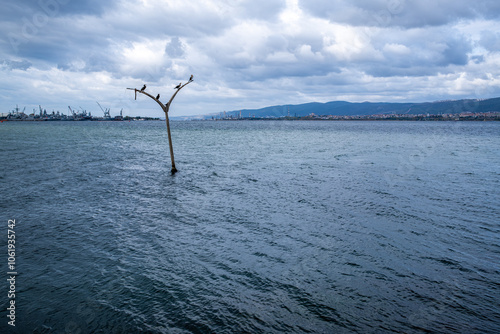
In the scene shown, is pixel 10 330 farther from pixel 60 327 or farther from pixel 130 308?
pixel 130 308

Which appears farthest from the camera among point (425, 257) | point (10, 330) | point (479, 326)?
point (425, 257)

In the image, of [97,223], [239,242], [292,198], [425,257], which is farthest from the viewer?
[292,198]

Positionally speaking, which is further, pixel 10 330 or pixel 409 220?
pixel 409 220

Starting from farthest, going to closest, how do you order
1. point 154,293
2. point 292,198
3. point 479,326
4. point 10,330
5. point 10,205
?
point 292,198
point 10,205
point 154,293
point 479,326
point 10,330

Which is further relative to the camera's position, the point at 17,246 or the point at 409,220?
the point at 409,220

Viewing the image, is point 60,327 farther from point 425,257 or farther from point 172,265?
point 425,257

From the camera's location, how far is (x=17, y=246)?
13555 mm

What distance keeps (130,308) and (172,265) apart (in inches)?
114

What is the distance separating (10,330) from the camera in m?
8.38

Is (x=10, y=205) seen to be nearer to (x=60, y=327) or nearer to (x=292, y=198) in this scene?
(x=60, y=327)

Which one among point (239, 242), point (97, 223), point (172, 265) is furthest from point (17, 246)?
point (239, 242)

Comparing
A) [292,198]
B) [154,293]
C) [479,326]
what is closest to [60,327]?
[154,293]

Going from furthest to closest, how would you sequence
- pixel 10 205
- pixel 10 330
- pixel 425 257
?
pixel 10 205
pixel 425 257
pixel 10 330

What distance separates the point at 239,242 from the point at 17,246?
9.82 m
